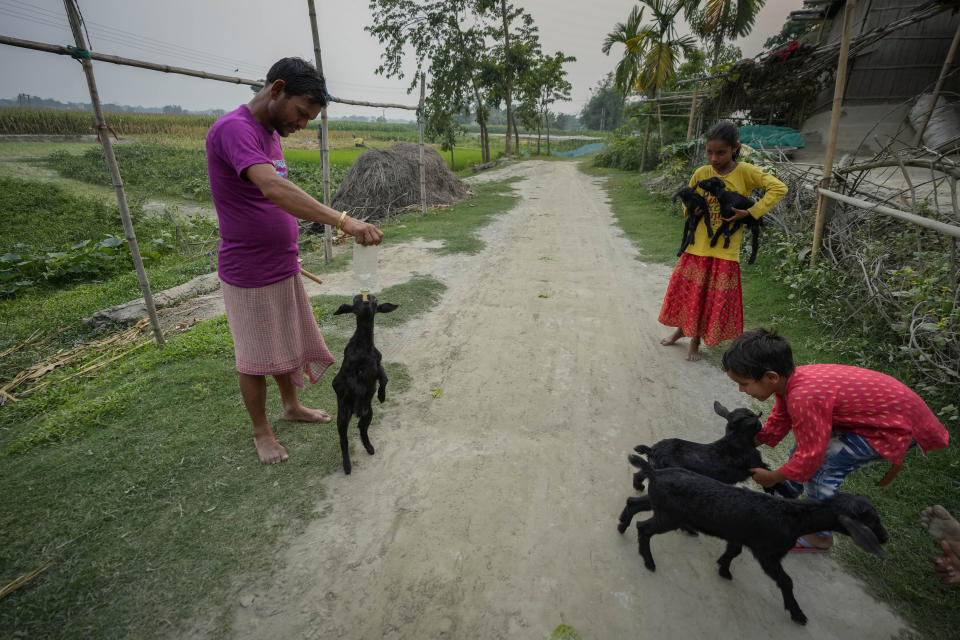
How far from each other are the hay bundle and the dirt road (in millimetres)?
8298

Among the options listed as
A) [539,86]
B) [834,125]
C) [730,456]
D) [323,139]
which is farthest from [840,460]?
[539,86]

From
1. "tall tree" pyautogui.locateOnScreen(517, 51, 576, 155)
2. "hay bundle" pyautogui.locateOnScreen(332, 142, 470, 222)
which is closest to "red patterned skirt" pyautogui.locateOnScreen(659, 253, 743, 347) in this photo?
"hay bundle" pyautogui.locateOnScreen(332, 142, 470, 222)

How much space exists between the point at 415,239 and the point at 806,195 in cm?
617

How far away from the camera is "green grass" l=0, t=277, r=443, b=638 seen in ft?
6.09

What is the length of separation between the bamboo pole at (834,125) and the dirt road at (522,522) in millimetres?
2272

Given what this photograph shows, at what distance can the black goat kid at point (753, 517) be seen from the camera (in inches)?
64.8

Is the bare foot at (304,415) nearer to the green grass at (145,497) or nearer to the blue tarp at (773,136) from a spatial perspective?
the green grass at (145,497)

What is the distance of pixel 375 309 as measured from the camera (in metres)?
2.45

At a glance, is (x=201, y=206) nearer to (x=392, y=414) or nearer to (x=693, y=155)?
(x=392, y=414)

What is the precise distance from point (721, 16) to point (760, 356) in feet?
50.1

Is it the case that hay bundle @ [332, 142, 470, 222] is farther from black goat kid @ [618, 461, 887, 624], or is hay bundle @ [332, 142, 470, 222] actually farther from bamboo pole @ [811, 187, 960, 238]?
black goat kid @ [618, 461, 887, 624]

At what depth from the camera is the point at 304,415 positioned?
308cm

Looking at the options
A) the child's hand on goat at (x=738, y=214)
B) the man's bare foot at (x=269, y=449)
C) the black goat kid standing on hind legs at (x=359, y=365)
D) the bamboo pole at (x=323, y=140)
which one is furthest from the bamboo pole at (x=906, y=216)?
the bamboo pole at (x=323, y=140)

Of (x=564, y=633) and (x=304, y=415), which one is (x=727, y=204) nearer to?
(x=564, y=633)
